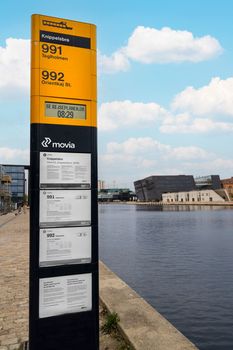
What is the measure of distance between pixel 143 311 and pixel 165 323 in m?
0.89

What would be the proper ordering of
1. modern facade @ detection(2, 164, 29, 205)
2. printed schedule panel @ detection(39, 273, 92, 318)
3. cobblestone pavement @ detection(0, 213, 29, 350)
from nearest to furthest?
printed schedule panel @ detection(39, 273, 92, 318) < cobblestone pavement @ detection(0, 213, 29, 350) < modern facade @ detection(2, 164, 29, 205)

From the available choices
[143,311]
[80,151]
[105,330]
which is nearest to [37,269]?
[80,151]

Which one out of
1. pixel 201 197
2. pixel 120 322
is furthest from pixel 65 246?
pixel 201 197

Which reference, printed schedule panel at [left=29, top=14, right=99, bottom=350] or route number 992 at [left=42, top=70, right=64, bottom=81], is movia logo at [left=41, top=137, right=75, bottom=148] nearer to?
printed schedule panel at [left=29, top=14, right=99, bottom=350]

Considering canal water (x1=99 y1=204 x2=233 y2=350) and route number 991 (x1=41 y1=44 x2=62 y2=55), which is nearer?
route number 991 (x1=41 y1=44 x2=62 y2=55)

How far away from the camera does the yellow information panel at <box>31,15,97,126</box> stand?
5871mm

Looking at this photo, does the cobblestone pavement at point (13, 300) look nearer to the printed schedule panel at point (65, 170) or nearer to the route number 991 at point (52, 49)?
the printed schedule panel at point (65, 170)

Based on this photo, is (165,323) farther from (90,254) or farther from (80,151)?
(80,151)

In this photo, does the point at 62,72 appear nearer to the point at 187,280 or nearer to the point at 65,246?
the point at 65,246

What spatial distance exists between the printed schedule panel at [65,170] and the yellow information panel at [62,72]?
59 centimetres

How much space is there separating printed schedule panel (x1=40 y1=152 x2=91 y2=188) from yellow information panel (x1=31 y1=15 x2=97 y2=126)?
0.59 meters

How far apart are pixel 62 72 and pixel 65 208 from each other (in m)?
2.31

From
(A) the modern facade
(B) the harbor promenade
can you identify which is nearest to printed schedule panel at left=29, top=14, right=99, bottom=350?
(B) the harbor promenade

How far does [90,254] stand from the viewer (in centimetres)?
607
